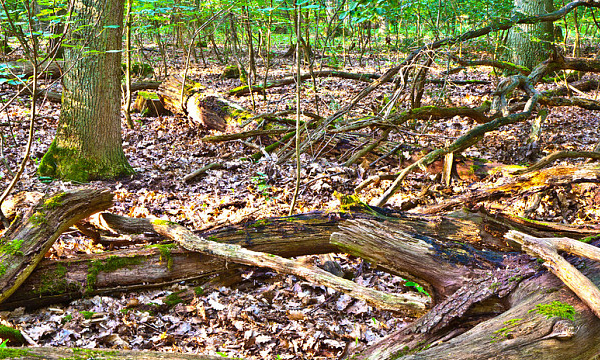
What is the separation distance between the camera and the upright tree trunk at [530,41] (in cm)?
1031

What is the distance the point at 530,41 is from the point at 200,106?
319 inches

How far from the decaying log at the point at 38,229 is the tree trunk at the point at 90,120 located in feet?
9.09

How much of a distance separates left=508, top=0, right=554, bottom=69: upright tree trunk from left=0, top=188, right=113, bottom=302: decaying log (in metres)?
10.2

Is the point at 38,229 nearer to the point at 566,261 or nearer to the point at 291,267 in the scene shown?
the point at 291,267

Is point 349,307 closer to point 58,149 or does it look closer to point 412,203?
point 412,203

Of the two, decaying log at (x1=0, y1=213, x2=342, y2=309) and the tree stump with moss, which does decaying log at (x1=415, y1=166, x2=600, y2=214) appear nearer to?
decaying log at (x1=0, y1=213, x2=342, y2=309)

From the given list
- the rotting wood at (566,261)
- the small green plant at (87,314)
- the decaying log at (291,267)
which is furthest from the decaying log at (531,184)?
the small green plant at (87,314)

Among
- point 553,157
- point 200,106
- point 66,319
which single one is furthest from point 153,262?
point 200,106

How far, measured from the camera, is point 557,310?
2.30 m

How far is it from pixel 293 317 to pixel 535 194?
302 cm

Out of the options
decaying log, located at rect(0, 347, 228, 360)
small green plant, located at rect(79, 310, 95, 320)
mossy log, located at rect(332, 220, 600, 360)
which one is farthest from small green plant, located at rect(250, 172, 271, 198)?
decaying log, located at rect(0, 347, 228, 360)

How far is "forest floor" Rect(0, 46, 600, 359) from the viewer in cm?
320

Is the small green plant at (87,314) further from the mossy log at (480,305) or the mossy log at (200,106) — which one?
the mossy log at (200,106)

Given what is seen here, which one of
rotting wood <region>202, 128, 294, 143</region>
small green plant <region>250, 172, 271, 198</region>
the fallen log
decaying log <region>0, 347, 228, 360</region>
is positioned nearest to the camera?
decaying log <region>0, 347, 228, 360</region>
